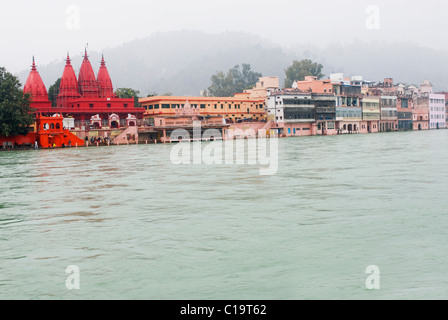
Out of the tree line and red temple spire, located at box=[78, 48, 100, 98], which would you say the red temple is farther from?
the tree line

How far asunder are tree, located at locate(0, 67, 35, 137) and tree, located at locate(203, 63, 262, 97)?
7616 cm

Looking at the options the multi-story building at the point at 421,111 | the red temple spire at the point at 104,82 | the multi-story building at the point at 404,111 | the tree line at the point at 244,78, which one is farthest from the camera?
the tree line at the point at 244,78

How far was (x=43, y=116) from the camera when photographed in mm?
54969

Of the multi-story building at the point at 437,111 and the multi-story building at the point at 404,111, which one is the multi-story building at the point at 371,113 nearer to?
the multi-story building at the point at 404,111

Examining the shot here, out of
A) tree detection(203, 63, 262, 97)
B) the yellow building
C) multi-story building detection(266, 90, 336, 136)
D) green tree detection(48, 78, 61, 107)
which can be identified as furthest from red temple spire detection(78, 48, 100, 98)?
tree detection(203, 63, 262, 97)

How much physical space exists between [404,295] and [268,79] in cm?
7454

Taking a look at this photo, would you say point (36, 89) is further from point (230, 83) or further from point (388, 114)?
point (230, 83)

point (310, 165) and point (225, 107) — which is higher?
point (225, 107)

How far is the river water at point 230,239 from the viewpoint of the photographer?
8.14m

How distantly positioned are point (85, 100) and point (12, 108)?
1267 cm

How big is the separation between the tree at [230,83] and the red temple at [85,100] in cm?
6057

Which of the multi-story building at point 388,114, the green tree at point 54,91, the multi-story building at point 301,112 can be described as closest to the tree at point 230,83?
the multi-story building at point 388,114
